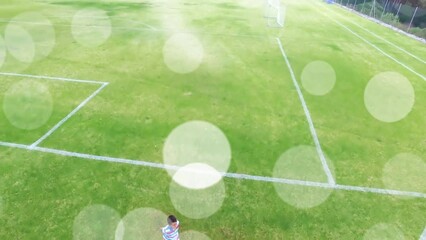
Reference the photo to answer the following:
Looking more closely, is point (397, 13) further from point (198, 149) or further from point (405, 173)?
point (198, 149)

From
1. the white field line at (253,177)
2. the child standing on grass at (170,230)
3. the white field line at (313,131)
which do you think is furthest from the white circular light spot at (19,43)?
the child standing on grass at (170,230)

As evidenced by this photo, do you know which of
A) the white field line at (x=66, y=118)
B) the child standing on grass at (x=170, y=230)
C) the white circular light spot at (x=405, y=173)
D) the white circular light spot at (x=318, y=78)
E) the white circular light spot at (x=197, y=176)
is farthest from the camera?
the white circular light spot at (x=318, y=78)

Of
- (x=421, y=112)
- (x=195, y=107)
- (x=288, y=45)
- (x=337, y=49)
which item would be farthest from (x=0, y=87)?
(x=337, y=49)

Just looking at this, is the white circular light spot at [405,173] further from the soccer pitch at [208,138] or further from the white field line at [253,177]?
the white field line at [253,177]

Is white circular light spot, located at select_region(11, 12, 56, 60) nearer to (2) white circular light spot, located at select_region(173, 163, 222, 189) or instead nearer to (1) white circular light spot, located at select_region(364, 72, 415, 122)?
(2) white circular light spot, located at select_region(173, 163, 222, 189)

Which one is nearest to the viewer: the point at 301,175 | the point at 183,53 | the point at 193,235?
the point at 193,235

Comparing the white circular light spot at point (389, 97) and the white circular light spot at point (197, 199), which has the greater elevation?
the white circular light spot at point (197, 199)

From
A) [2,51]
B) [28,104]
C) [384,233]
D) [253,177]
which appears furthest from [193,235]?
[2,51]
